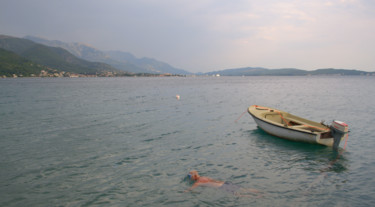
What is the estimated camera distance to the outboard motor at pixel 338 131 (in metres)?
14.8

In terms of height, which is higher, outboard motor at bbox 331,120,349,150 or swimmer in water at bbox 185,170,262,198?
outboard motor at bbox 331,120,349,150

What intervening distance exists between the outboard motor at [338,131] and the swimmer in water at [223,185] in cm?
848

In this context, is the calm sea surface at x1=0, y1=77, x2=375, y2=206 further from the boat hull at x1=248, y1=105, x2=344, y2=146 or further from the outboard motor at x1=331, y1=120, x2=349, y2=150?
the outboard motor at x1=331, y1=120, x2=349, y2=150

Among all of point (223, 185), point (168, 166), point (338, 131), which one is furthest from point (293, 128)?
point (168, 166)

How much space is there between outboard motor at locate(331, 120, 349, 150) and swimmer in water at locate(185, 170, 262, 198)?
8.48 meters

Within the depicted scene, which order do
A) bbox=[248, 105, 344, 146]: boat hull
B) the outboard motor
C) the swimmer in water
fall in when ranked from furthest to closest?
bbox=[248, 105, 344, 146]: boat hull → the outboard motor → the swimmer in water

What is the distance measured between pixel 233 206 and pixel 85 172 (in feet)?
25.0

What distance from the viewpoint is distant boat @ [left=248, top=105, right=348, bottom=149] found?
15328 millimetres

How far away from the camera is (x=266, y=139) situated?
18.8 m

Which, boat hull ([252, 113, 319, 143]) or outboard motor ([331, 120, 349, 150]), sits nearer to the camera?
outboard motor ([331, 120, 349, 150])

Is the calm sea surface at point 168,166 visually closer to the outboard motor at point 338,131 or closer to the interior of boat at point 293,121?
the outboard motor at point 338,131

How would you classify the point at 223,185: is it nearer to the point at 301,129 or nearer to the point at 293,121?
the point at 301,129

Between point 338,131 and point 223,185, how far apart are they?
946 cm

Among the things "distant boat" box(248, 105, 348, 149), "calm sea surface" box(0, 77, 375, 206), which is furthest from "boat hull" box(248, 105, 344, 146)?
"calm sea surface" box(0, 77, 375, 206)
